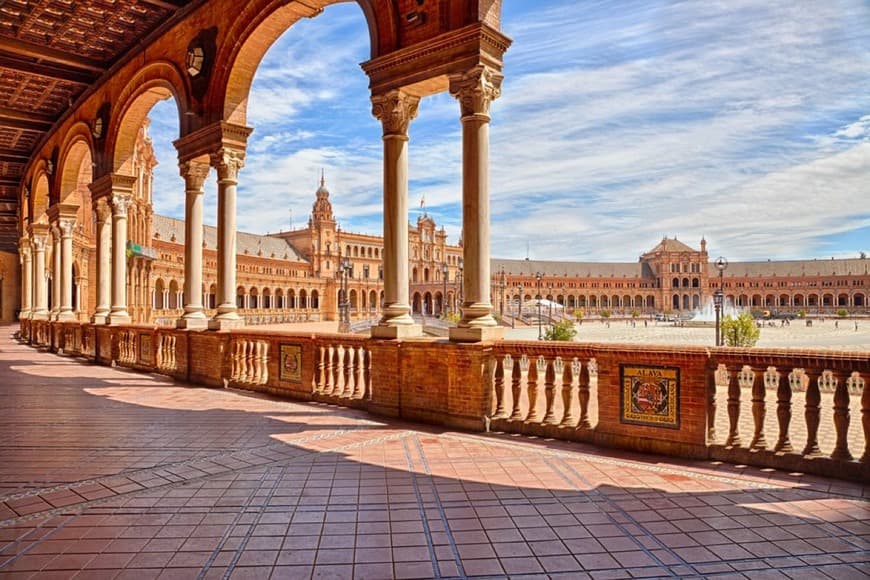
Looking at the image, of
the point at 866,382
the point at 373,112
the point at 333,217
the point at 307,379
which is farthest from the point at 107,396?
the point at 333,217

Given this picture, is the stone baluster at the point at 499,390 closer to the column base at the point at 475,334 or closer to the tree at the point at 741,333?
the column base at the point at 475,334

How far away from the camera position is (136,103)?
13.2 metres

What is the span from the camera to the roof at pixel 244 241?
218 ft

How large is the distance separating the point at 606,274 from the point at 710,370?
12519 cm

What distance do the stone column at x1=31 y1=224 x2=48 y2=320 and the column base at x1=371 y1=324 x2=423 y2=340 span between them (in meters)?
19.4

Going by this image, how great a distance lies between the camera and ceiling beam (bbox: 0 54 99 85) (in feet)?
42.3

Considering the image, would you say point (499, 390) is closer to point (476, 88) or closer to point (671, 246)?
point (476, 88)

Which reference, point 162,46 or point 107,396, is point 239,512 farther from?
point 162,46

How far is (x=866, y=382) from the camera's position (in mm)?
4363

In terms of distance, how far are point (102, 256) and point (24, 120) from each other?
6.51m

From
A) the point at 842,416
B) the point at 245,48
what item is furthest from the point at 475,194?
the point at 245,48

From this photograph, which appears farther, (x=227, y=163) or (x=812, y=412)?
(x=227, y=163)

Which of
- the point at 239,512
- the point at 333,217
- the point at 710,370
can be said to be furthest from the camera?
the point at 333,217

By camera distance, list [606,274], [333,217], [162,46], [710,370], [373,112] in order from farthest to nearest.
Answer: [606,274] < [333,217] < [162,46] < [373,112] < [710,370]
